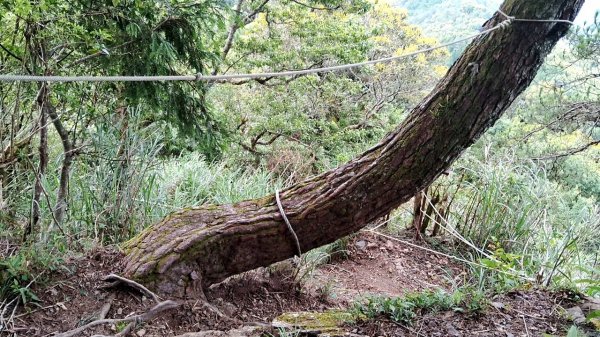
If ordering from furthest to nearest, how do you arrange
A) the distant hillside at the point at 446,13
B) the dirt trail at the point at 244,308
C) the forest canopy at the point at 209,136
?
the distant hillside at the point at 446,13, the forest canopy at the point at 209,136, the dirt trail at the point at 244,308


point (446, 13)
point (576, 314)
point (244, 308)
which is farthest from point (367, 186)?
point (446, 13)

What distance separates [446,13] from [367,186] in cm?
1932

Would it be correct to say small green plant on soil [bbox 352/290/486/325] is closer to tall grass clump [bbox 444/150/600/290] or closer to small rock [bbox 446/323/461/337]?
small rock [bbox 446/323/461/337]

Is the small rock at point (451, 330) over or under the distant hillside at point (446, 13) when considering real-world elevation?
under

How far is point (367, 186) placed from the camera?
220 cm

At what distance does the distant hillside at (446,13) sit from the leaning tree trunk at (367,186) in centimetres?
1456

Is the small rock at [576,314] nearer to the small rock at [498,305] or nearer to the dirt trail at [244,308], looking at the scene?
the dirt trail at [244,308]

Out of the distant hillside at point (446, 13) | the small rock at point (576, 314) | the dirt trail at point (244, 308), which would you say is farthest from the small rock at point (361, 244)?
the distant hillside at point (446, 13)

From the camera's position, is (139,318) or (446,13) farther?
(446,13)

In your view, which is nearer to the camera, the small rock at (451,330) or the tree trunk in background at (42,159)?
the small rock at (451,330)

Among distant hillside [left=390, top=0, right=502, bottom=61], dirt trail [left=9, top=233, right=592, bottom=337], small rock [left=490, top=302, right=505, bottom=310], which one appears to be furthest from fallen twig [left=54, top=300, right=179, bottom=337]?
distant hillside [left=390, top=0, right=502, bottom=61]

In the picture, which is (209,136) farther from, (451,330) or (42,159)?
(451,330)

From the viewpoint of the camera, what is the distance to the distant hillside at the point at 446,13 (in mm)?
16766

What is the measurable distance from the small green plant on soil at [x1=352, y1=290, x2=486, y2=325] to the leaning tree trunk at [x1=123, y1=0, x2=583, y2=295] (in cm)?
45
